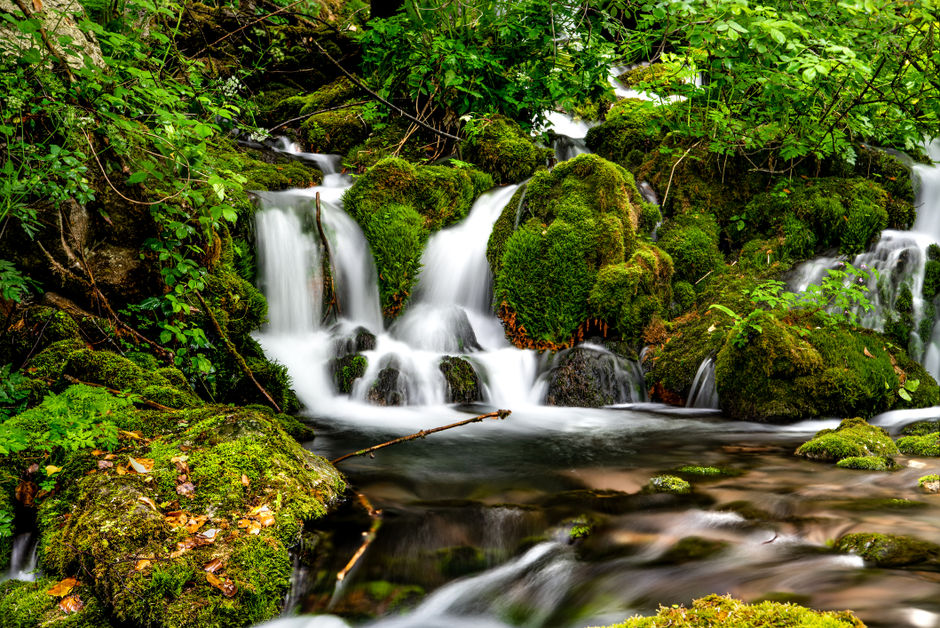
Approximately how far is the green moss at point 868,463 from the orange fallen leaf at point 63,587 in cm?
430

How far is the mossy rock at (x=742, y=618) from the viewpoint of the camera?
1.44 meters

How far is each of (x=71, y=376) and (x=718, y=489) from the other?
3997 mm

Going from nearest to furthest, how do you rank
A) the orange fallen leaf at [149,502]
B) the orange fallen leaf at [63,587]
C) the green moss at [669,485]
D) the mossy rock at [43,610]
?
the mossy rock at [43,610]
the orange fallen leaf at [63,587]
the orange fallen leaf at [149,502]
the green moss at [669,485]

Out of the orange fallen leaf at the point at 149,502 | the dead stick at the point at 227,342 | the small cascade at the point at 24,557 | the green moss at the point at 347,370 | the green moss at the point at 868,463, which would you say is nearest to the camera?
the small cascade at the point at 24,557

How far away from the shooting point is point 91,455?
263cm

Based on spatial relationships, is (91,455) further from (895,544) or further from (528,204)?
(528,204)

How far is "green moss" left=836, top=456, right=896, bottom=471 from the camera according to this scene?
11.7ft

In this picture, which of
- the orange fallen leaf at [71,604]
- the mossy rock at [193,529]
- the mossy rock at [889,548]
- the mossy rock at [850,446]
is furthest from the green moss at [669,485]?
the orange fallen leaf at [71,604]

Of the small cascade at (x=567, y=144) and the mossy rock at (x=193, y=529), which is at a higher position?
the small cascade at (x=567, y=144)

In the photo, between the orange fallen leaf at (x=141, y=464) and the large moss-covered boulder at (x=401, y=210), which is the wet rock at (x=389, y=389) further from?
the orange fallen leaf at (x=141, y=464)

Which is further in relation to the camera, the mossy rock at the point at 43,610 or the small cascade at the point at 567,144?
the small cascade at the point at 567,144

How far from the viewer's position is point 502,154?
344 inches

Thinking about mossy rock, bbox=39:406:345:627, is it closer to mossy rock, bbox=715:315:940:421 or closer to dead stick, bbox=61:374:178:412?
dead stick, bbox=61:374:178:412

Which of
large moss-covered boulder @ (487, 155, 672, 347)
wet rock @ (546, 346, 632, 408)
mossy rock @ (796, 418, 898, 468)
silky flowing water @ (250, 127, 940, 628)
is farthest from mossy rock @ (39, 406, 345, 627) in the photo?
large moss-covered boulder @ (487, 155, 672, 347)
